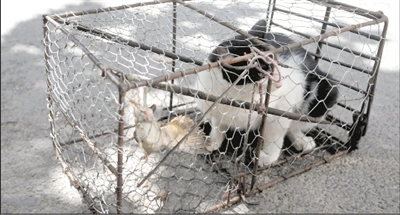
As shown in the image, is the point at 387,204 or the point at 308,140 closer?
the point at 387,204

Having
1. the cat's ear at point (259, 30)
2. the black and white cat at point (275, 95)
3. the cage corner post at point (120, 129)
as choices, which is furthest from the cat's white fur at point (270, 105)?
the cage corner post at point (120, 129)

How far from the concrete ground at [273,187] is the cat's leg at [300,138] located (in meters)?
0.12

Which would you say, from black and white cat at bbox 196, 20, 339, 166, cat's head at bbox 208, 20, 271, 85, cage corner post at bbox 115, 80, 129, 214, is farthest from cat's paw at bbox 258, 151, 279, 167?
cage corner post at bbox 115, 80, 129, 214

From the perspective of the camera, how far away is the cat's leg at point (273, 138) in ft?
6.00

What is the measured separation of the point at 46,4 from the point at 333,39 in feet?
7.51

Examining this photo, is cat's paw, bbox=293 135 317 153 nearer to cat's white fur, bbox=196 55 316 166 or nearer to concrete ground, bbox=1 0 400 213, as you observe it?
cat's white fur, bbox=196 55 316 166

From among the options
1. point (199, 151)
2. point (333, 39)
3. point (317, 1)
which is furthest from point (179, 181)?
point (333, 39)

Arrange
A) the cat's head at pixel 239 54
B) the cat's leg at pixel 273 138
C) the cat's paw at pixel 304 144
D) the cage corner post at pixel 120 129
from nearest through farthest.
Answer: the cage corner post at pixel 120 129, the cat's head at pixel 239 54, the cat's leg at pixel 273 138, the cat's paw at pixel 304 144

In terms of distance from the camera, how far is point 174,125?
5.04 feet

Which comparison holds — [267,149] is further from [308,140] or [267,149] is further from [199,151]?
[199,151]

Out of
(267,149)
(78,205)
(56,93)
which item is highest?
(56,93)

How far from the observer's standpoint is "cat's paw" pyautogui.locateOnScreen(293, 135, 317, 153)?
6.62ft

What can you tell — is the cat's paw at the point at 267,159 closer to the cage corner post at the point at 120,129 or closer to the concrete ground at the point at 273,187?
the concrete ground at the point at 273,187

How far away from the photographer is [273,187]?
1811mm
